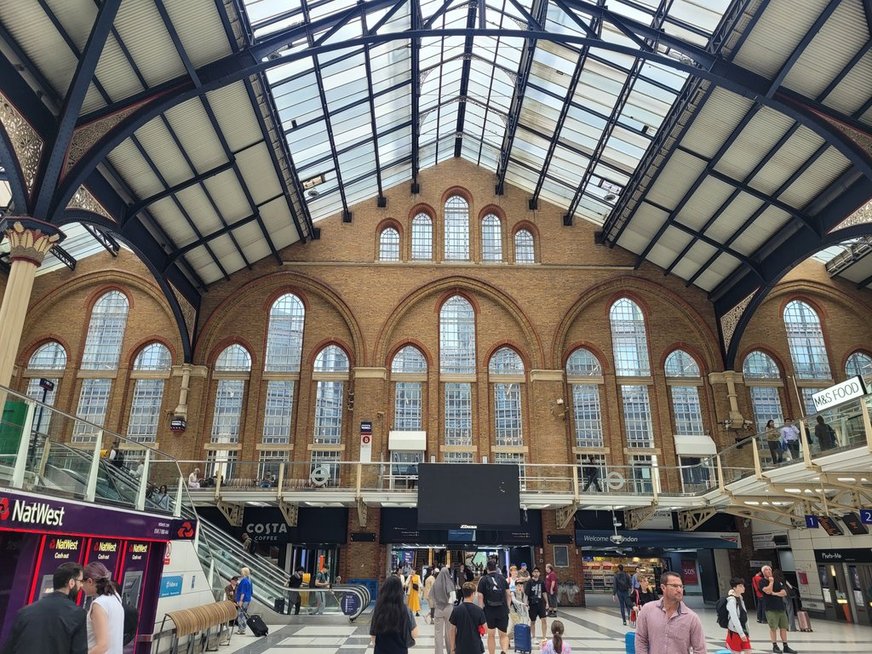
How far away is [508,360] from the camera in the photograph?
1040 inches

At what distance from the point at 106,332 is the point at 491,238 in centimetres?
1702

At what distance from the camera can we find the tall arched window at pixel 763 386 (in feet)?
84.4

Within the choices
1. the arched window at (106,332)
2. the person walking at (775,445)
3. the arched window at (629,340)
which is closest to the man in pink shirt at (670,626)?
the person walking at (775,445)

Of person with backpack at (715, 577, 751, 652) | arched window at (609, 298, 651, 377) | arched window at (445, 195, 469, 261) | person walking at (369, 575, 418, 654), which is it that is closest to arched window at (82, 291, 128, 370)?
arched window at (445, 195, 469, 261)

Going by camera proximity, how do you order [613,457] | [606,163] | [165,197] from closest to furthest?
1. [165,197]
2. [606,163]
3. [613,457]

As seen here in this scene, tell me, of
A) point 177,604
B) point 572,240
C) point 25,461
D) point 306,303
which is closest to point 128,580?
point 177,604

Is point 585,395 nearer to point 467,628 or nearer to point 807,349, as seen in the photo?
point 807,349

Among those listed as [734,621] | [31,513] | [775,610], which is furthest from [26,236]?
[775,610]

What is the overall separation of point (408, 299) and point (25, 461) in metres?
19.9

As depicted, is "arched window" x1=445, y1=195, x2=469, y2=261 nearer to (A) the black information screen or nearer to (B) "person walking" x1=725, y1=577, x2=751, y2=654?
(A) the black information screen

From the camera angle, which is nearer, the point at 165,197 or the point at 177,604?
the point at 177,604

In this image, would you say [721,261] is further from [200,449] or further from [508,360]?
[200,449]

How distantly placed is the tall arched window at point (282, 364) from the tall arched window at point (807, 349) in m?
20.8

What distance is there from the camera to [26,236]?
1234 cm
